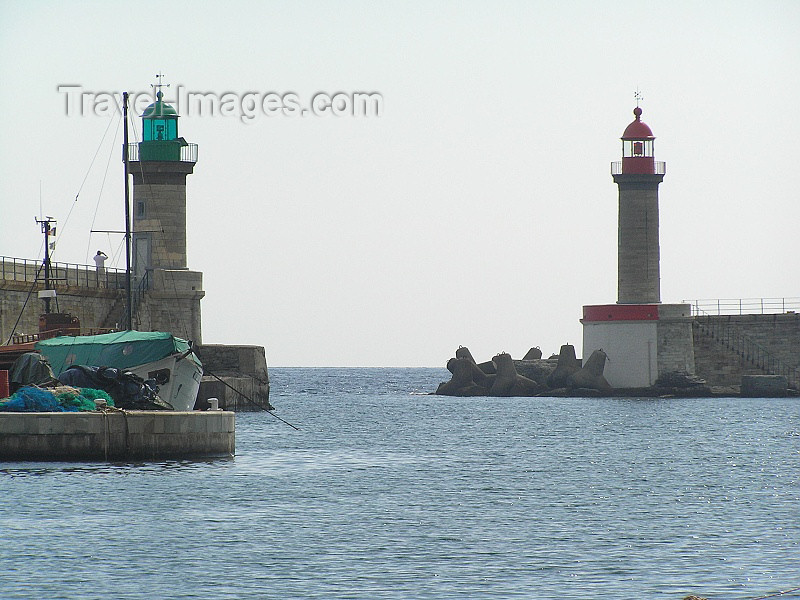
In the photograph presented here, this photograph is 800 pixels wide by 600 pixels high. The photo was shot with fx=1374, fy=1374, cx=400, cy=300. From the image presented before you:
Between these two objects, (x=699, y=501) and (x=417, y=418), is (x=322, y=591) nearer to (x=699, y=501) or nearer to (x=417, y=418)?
(x=699, y=501)

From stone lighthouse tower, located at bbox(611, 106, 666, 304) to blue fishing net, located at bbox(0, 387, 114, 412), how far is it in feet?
151

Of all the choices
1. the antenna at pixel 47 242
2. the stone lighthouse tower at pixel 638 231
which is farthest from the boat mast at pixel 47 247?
the stone lighthouse tower at pixel 638 231

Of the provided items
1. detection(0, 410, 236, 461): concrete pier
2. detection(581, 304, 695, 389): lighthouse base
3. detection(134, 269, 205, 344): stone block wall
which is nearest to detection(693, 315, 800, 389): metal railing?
detection(581, 304, 695, 389): lighthouse base

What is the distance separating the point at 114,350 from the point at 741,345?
162 feet

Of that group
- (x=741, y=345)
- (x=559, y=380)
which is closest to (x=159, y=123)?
(x=559, y=380)

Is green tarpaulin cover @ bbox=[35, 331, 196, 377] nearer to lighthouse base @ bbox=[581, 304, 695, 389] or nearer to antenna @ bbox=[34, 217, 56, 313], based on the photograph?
antenna @ bbox=[34, 217, 56, 313]

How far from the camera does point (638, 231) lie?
73.1 meters

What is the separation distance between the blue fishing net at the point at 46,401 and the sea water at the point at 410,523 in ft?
4.33

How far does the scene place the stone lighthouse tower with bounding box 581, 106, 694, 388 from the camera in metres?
73.4

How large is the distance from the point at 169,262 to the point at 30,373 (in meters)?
24.0

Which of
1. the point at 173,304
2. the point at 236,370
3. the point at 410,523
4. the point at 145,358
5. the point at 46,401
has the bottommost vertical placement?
the point at 410,523

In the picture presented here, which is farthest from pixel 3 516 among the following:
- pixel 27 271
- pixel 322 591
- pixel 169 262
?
pixel 169 262

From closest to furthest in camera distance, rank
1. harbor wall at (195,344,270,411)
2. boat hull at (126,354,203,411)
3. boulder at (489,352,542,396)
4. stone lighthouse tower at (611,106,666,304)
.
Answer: boat hull at (126,354,203,411) < harbor wall at (195,344,270,411) < stone lighthouse tower at (611,106,666,304) < boulder at (489,352,542,396)

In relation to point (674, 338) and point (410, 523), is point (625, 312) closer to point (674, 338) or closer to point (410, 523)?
point (674, 338)
